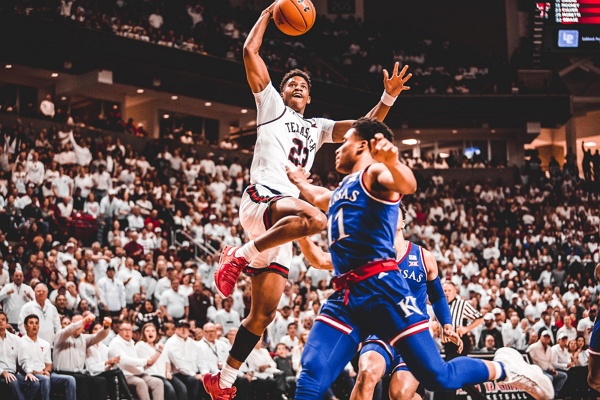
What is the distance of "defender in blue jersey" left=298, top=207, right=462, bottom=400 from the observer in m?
7.19

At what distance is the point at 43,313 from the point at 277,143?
25.9 feet

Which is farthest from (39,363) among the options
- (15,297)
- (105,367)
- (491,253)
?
(491,253)

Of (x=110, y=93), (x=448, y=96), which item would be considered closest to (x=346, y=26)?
(x=448, y=96)

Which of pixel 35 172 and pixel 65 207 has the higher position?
pixel 35 172

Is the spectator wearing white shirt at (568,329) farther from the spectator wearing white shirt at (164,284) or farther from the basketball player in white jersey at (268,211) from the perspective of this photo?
the basketball player in white jersey at (268,211)

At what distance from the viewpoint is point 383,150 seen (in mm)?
5539

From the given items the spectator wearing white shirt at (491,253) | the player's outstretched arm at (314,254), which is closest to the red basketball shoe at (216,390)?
the player's outstretched arm at (314,254)

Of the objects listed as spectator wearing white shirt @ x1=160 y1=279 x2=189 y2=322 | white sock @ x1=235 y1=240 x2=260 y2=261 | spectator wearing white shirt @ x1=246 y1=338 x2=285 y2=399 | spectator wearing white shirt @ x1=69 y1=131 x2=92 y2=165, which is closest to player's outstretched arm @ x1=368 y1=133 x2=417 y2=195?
white sock @ x1=235 y1=240 x2=260 y2=261

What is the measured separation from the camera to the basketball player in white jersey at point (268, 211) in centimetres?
656

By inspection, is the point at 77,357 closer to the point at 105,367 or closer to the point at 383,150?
the point at 105,367

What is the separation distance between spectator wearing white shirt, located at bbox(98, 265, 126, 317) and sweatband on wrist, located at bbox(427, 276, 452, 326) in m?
9.12

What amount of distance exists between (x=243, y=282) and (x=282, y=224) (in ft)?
39.3

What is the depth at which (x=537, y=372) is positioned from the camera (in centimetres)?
606

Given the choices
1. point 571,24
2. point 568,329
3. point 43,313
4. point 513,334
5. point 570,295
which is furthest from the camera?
point 571,24
